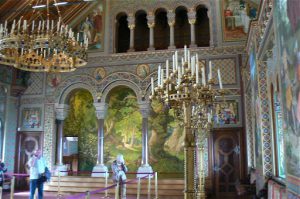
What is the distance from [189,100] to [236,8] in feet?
38.4

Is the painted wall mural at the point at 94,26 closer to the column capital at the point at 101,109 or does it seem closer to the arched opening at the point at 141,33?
Answer: the arched opening at the point at 141,33

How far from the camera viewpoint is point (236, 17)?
1569cm

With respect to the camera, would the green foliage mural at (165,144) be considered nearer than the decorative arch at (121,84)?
No

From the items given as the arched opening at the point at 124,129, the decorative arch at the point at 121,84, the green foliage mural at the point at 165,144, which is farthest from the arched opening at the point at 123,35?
the green foliage mural at the point at 165,144

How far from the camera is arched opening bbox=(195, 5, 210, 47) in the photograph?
17.7 m

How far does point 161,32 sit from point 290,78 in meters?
14.1

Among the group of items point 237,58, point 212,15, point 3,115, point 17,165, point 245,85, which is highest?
point 212,15

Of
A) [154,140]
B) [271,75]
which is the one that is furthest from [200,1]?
[271,75]

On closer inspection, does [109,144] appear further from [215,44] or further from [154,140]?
[215,44]

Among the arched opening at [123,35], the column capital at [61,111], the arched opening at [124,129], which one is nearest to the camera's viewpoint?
the column capital at [61,111]

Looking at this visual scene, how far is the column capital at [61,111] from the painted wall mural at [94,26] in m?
3.13

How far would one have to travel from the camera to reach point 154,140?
18.0 meters

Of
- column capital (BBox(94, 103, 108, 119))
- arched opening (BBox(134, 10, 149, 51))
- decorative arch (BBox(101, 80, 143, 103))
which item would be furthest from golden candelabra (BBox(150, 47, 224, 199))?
arched opening (BBox(134, 10, 149, 51))

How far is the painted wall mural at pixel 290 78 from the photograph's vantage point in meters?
4.53
